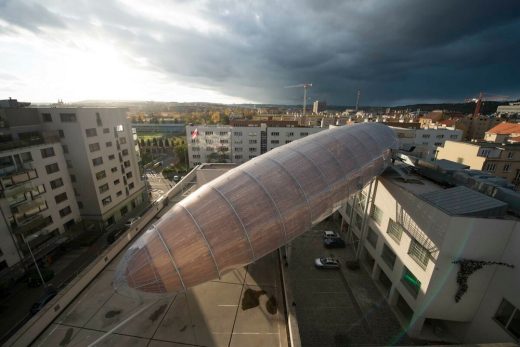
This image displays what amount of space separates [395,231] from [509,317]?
867 centimetres

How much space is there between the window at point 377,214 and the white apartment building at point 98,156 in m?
43.0

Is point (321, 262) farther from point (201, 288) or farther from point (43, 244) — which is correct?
point (43, 244)

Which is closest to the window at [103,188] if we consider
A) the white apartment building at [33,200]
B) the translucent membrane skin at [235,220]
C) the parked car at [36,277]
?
the white apartment building at [33,200]

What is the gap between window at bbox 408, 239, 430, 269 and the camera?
1755cm

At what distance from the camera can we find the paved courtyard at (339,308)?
A: 19.4m

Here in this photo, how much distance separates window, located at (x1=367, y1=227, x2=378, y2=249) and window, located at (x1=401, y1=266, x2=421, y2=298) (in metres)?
4.98

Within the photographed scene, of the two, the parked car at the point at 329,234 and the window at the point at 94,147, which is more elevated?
the window at the point at 94,147

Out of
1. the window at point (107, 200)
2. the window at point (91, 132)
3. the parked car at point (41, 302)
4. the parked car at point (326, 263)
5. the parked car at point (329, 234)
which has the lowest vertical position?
the parked car at point (41, 302)

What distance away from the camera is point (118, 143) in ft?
141

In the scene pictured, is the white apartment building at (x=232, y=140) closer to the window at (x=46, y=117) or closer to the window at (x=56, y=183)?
the window at (x=46, y=117)

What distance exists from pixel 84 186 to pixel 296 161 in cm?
3951

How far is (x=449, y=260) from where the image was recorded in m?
16.1

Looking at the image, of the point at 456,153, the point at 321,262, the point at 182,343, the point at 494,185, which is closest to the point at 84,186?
the point at 182,343

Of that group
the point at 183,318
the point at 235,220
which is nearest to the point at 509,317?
the point at 235,220
